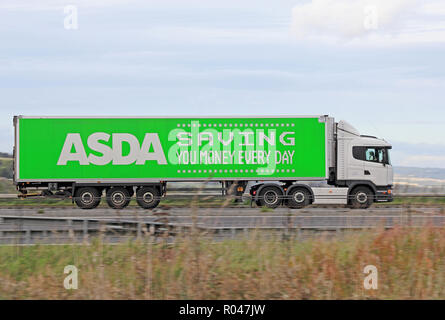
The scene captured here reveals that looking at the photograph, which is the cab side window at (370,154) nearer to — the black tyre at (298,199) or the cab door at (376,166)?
the cab door at (376,166)

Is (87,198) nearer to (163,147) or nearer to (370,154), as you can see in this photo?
(163,147)

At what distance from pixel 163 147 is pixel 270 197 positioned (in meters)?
4.80

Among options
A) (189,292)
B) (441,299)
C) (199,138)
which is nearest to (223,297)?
(189,292)

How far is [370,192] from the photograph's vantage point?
22328 mm

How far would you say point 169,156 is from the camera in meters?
21.9

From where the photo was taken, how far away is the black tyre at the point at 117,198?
22.1 metres

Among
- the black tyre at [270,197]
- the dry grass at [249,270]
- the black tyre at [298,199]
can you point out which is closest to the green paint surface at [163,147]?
the black tyre at [270,197]

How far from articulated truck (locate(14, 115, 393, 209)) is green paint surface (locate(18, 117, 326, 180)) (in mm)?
40

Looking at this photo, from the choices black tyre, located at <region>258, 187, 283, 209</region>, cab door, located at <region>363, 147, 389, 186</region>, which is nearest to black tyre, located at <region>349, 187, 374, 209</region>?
cab door, located at <region>363, 147, 389, 186</region>

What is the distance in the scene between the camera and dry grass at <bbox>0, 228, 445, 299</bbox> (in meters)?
5.94

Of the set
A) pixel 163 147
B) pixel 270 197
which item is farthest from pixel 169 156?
pixel 270 197

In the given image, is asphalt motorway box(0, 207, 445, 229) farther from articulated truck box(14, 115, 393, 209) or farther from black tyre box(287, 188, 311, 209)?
black tyre box(287, 188, 311, 209)
